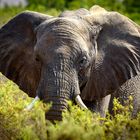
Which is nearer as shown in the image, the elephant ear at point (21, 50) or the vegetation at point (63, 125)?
the vegetation at point (63, 125)

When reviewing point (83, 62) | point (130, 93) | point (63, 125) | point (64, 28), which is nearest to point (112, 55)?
point (83, 62)

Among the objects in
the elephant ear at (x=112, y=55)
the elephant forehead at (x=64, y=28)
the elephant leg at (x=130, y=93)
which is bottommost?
the elephant leg at (x=130, y=93)

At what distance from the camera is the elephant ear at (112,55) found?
10812mm

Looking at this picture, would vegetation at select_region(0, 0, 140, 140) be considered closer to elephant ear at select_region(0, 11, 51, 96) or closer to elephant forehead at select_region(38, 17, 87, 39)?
elephant ear at select_region(0, 11, 51, 96)

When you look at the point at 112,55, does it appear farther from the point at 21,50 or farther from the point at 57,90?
the point at 57,90

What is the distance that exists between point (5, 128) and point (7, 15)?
1149 centimetres

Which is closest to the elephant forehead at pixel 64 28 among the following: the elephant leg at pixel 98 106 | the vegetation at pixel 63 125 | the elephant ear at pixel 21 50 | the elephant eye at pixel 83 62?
the elephant eye at pixel 83 62

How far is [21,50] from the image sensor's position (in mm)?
11047

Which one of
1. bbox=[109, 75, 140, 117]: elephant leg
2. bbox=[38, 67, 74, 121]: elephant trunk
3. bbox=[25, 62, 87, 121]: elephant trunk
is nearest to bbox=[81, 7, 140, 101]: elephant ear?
bbox=[109, 75, 140, 117]: elephant leg

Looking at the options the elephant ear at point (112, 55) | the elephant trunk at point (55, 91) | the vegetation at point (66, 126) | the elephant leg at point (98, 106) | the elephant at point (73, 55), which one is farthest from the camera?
the elephant leg at point (98, 106)

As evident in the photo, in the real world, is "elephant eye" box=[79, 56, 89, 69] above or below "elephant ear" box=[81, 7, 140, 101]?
above

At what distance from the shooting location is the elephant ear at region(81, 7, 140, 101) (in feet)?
35.5

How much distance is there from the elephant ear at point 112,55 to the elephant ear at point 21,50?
0.66 m

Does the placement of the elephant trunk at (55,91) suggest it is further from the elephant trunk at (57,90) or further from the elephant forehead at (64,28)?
the elephant forehead at (64,28)
